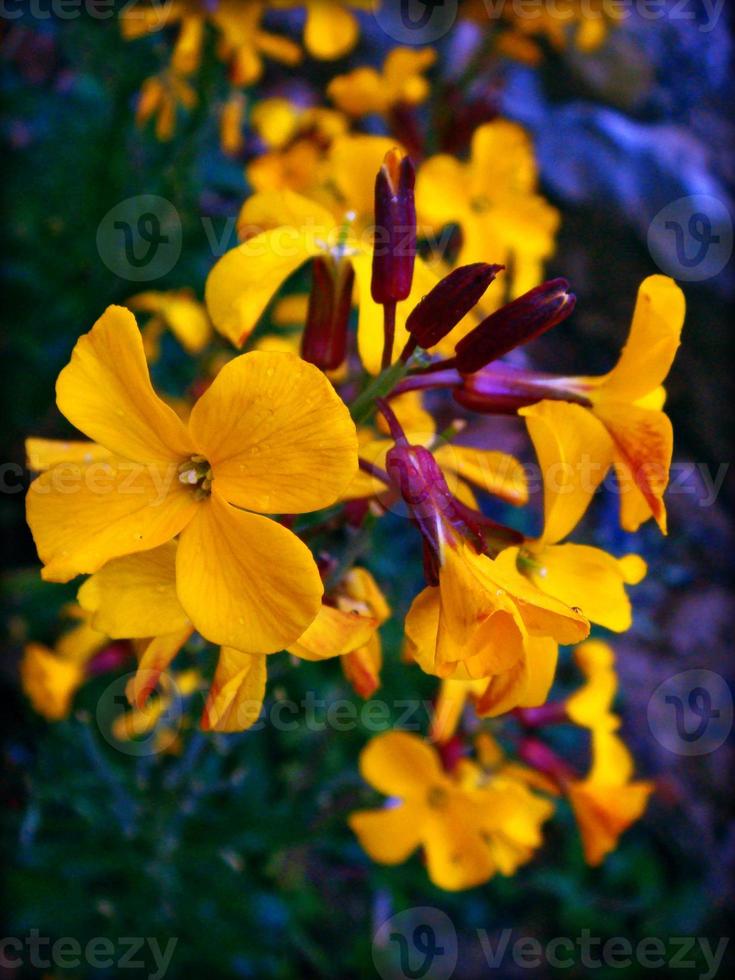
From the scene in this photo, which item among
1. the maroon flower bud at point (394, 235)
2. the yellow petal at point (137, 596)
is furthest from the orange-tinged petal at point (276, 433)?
the maroon flower bud at point (394, 235)

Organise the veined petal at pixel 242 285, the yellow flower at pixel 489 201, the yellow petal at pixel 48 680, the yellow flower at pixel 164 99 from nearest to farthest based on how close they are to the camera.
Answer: the veined petal at pixel 242 285 < the yellow petal at pixel 48 680 < the yellow flower at pixel 489 201 < the yellow flower at pixel 164 99

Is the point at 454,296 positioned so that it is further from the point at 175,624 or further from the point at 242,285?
the point at 175,624

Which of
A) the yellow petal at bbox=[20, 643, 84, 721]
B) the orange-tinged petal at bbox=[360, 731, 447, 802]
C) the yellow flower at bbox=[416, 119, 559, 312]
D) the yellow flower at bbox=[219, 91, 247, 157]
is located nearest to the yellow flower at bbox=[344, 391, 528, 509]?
the orange-tinged petal at bbox=[360, 731, 447, 802]

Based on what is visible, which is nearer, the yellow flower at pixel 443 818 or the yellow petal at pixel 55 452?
the yellow petal at pixel 55 452

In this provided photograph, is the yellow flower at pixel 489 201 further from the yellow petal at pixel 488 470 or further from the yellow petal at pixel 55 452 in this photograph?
the yellow petal at pixel 55 452

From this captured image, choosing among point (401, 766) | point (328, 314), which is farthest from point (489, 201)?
point (401, 766)

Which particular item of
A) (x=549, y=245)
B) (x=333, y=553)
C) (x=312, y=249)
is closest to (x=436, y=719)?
(x=333, y=553)

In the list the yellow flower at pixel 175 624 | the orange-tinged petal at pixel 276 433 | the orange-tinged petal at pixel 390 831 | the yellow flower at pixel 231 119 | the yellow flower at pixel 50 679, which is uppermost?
the yellow flower at pixel 231 119
